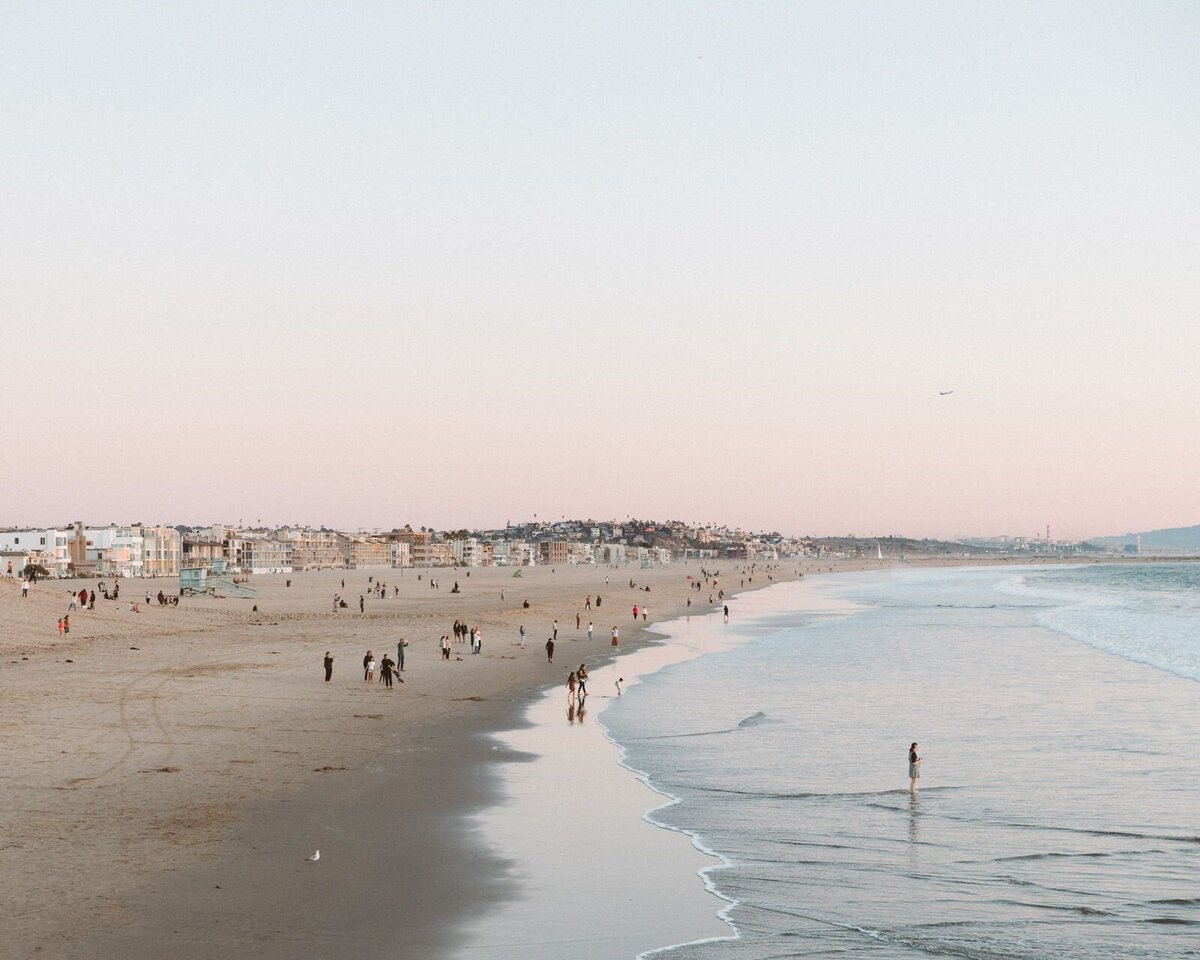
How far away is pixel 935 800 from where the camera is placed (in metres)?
22.6

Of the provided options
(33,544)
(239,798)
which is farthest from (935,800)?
(33,544)

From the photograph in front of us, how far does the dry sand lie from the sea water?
411cm

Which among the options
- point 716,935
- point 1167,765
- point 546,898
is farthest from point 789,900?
point 1167,765

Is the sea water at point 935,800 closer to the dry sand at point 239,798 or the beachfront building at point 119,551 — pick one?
the dry sand at point 239,798

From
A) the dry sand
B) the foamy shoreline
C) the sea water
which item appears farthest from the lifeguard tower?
the foamy shoreline

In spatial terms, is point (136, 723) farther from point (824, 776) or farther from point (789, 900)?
point (789, 900)

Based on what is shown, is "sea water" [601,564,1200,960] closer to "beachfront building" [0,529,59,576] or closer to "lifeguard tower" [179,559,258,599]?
"lifeguard tower" [179,559,258,599]

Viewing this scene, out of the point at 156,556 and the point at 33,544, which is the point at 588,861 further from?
the point at 156,556

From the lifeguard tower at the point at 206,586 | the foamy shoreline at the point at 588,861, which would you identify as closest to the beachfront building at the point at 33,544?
the lifeguard tower at the point at 206,586

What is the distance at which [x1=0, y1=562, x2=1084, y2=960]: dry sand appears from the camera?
14.3 metres

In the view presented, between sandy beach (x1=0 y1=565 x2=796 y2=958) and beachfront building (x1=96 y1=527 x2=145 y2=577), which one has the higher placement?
beachfront building (x1=96 y1=527 x2=145 y2=577)

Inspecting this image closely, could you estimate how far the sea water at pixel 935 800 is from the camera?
1511cm

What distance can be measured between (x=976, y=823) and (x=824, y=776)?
4554 mm

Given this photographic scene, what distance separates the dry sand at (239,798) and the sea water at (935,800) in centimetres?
411
